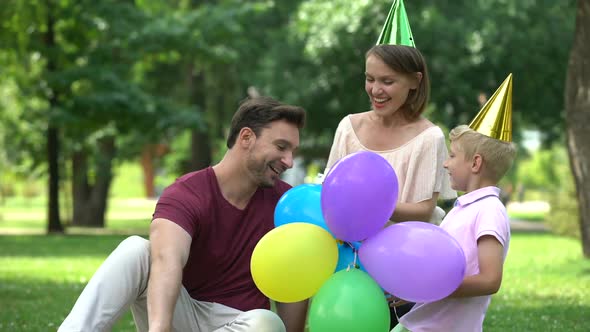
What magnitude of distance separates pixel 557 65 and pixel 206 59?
1019 centimetres

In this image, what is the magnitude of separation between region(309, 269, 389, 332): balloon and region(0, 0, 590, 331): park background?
7267 mm

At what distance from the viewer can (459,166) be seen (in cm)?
395

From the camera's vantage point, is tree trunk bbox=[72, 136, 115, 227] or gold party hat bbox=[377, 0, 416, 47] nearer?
gold party hat bbox=[377, 0, 416, 47]

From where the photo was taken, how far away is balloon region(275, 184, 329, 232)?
424 cm

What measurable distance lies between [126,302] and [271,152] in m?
0.92

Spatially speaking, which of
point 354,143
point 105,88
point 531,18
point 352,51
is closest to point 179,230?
point 354,143

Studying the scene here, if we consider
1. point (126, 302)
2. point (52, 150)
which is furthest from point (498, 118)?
point (52, 150)

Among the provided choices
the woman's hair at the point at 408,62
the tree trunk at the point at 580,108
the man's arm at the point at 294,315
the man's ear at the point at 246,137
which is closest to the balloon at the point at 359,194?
the man's ear at the point at 246,137

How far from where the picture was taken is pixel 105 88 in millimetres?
19781

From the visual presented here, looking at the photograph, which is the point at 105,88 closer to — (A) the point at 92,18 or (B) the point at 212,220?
(A) the point at 92,18

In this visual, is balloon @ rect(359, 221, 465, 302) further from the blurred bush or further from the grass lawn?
the blurred bush

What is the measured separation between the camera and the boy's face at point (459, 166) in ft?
12.9

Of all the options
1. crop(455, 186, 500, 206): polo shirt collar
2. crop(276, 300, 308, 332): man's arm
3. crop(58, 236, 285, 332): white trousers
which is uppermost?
crop(455, 186, 500, 206): polo shirt collar

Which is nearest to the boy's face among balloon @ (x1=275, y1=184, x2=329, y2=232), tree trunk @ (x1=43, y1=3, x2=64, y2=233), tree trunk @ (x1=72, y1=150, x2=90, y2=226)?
balloon @ (x1=275, y1=184, x2=329, y2=232)
